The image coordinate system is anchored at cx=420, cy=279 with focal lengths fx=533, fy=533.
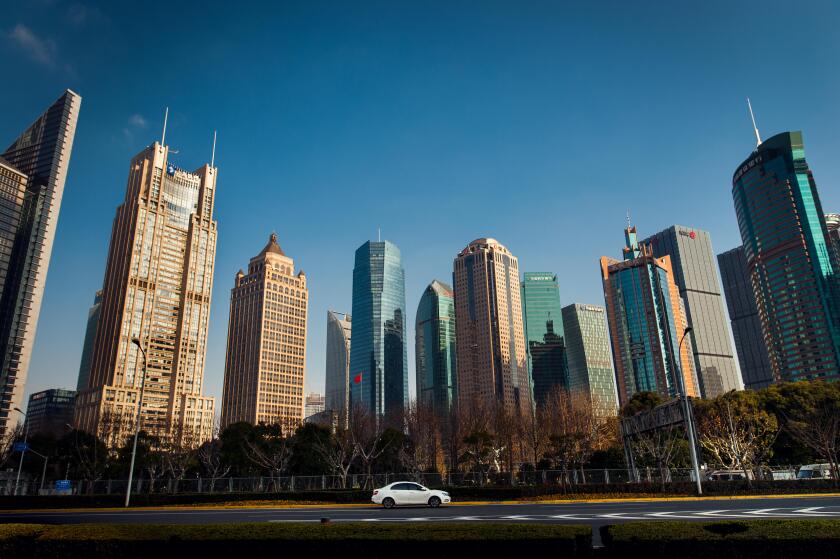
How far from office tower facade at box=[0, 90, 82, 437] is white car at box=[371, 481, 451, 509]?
16073 cm

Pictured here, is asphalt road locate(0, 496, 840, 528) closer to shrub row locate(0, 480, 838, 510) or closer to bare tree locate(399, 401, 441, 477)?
shrub row locate(0, 480, 838, 510)

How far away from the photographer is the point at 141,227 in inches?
6432

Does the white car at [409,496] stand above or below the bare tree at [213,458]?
below

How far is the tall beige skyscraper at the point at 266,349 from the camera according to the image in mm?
184250

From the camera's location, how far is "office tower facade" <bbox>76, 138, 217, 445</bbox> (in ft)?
509

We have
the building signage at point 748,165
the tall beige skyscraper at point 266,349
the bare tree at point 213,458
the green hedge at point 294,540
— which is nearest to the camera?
the green hedge at point 294,540

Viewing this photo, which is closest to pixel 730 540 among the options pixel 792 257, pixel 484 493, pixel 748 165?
pixel 484 493

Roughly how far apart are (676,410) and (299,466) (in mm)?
44011

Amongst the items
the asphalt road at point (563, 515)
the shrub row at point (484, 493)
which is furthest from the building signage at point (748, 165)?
the asphalt road at point (563, 515)

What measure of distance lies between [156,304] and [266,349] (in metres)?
39.8

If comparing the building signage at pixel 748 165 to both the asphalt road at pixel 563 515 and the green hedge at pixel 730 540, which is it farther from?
the green hedge at pixel 730 540

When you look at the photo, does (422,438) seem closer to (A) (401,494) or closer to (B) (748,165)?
(A) (401,494)

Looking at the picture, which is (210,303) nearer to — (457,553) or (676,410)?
(676,410)

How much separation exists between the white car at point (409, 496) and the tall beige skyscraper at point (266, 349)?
162 m
